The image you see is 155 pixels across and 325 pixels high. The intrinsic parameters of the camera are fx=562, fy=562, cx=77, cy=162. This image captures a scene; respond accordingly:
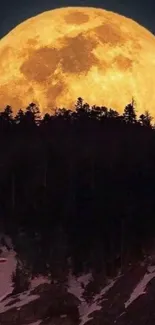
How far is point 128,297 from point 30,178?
1213 inches

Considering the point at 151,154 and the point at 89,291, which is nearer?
the point at 89,291

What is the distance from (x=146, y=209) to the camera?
192ft

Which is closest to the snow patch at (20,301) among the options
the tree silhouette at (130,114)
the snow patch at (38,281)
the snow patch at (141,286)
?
the snow patch at (38,281)

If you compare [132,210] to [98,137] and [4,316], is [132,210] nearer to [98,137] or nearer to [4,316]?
[4,316]

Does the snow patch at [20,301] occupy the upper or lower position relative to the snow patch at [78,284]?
lower

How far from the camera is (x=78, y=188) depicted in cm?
6688

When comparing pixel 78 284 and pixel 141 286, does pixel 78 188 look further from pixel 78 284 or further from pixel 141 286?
pixel 141 286

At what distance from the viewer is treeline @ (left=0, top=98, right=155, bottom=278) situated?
185 ft

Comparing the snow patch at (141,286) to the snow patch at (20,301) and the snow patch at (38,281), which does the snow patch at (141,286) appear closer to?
the snow patch at (20,301)

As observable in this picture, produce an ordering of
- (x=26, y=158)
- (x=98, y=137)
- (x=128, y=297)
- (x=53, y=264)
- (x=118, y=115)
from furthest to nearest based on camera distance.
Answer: (x=118, y=115), (x=98, y=137), (x=26, y=158), (x=53, y=264), (x=128, y=297)

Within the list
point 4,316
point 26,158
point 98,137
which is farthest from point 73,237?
point 98,137

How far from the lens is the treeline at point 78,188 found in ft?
185

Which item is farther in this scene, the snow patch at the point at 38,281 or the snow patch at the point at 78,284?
the snow patch at the point at 38,281

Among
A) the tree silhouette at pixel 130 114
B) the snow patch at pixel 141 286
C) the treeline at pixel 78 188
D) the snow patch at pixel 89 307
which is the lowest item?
the snow patch at pixel 89 307
